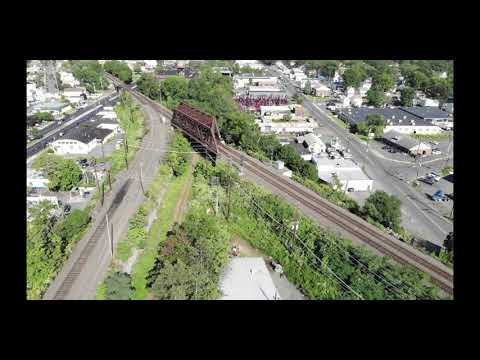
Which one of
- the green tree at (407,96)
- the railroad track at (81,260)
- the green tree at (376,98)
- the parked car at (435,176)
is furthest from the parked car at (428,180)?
the green tree at (407,96)

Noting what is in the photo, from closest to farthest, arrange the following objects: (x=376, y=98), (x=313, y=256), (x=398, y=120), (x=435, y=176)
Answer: (x=313, y=256) → (x=435, y=176) → (x=398, y=120) → (x=376, y=98)

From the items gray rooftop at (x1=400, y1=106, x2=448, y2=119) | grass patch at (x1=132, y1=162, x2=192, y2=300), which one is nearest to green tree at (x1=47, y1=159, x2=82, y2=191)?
grass patch at (x1=132, y1=162, x2=192, y2=300)

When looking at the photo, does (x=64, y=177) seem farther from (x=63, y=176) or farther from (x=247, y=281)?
(x=247, y=281)

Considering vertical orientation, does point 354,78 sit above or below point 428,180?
above

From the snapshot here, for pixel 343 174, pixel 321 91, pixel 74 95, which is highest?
pixel 321 91

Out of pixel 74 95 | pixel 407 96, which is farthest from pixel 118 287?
pixel 407 96

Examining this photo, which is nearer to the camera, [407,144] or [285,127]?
[407,144]

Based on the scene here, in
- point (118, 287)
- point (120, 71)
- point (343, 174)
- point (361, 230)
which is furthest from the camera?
point (120, 71)

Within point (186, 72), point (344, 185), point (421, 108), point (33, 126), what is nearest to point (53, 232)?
point (344, 185)
